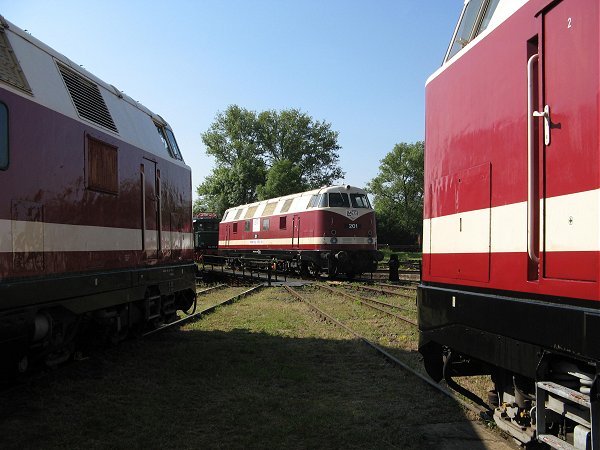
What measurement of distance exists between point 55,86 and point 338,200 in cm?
1703

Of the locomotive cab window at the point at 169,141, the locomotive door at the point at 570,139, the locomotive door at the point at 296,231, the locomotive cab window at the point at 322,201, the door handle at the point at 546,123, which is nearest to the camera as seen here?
the locomotive door at the point at 570,139

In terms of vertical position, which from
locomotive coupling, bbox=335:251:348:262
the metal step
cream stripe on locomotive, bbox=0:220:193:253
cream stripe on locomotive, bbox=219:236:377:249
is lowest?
locomotive coupling, bbox=335:251:348:262

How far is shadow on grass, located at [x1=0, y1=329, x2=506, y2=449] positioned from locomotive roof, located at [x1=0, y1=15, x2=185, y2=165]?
293cm

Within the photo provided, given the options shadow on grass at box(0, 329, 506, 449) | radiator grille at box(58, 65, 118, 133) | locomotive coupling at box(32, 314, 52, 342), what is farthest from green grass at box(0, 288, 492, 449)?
radiator grille at box(58, 65, 118, 133)

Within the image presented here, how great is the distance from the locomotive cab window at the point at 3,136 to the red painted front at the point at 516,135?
359 cm

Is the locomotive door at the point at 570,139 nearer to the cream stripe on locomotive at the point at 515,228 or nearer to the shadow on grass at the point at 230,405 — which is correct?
the cream stripe on locomotive at the point at 515,228

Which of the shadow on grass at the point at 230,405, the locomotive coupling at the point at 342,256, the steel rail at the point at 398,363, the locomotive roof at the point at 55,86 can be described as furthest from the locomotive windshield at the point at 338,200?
the shadow on grass at the point at 230,405

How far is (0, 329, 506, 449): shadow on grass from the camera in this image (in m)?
4.45

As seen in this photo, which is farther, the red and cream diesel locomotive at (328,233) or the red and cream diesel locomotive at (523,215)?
the red and cream diesel locomotive at (328,233)

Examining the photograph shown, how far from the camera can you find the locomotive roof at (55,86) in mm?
5105

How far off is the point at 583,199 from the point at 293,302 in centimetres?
1209

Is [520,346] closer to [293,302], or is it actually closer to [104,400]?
[104,400]

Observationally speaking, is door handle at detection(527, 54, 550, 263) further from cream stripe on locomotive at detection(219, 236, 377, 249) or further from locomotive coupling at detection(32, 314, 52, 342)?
cream stripe on locomotive at detection(219, 236, 377, 249)

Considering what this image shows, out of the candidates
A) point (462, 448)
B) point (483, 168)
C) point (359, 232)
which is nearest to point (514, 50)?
point (483, 168)
